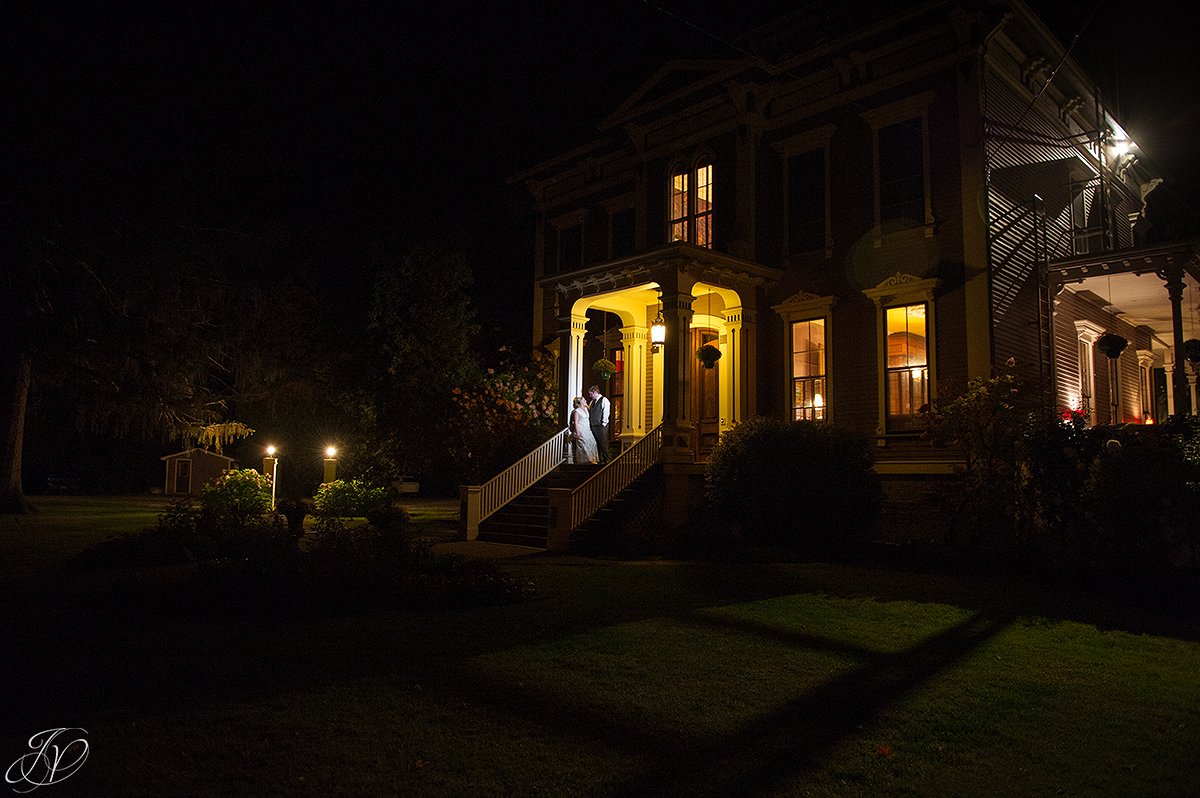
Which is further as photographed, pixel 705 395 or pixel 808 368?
pixel 705 395

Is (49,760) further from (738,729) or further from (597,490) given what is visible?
(597,490)

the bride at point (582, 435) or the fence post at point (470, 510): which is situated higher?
the bride at point (582, 435)

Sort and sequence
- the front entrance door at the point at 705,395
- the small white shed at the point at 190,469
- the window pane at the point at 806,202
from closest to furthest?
the window pane at the point at 806,202, the front entrance door at the point at 705,395, the small white shed at the point at 190,469

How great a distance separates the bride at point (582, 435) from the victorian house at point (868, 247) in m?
0.80

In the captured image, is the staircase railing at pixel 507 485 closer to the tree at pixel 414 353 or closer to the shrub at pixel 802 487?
the shrub at pixel 802 487

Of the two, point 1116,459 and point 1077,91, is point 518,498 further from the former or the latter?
point 1077,91

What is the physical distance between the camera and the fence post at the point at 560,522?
13.9 meters

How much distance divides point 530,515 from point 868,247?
8.41 m

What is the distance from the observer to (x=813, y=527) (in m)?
13.1

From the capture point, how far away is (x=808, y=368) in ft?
56.2

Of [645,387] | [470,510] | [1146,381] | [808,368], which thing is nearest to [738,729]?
[470,510]

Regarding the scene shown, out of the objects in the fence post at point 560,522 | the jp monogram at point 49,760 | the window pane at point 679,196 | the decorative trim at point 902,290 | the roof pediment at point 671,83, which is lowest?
the jp monogram at point 49,760

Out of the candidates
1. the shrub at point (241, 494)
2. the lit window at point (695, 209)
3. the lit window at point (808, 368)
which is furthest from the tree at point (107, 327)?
the lit window at point (808, 368)

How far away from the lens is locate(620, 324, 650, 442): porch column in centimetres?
1991
